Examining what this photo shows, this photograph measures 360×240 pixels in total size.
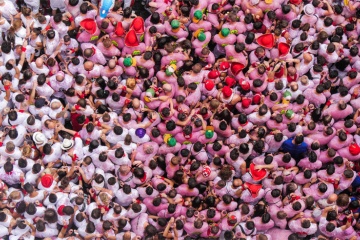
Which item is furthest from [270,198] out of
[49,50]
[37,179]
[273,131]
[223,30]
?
[49,50]

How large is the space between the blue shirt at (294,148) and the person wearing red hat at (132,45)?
3323 mm

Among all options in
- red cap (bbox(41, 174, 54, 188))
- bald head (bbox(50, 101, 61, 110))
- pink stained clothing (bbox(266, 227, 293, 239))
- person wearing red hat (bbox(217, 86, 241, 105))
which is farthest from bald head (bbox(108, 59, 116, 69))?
pink stained clothing (bbox(266, 227, 293, 239))

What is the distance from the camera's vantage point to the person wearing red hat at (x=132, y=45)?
Result: 10961 mm

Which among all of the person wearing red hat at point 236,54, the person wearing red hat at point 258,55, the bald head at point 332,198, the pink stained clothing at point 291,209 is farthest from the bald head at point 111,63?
the bald head at point 332,198

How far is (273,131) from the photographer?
10719mm

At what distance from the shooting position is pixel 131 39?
11.0 m

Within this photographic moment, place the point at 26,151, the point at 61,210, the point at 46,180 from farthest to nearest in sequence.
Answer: the point at 26,151, the point at 46,180, the point at 61,210

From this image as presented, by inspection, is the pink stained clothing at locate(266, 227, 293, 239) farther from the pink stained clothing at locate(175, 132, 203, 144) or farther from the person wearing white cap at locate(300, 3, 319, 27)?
the person wearing white cap at locate(300, 3, 319, 27)

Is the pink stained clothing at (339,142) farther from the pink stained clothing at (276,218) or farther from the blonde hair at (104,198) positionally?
the blonde hair at (104,198)

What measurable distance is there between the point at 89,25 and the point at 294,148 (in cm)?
457

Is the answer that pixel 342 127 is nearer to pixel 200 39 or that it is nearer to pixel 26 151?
pixel 200 39

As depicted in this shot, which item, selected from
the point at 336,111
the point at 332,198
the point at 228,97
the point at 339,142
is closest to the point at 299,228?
the point at 332,198

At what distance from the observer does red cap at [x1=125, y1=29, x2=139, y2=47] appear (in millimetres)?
10945

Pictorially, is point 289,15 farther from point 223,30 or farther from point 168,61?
point 168,61
